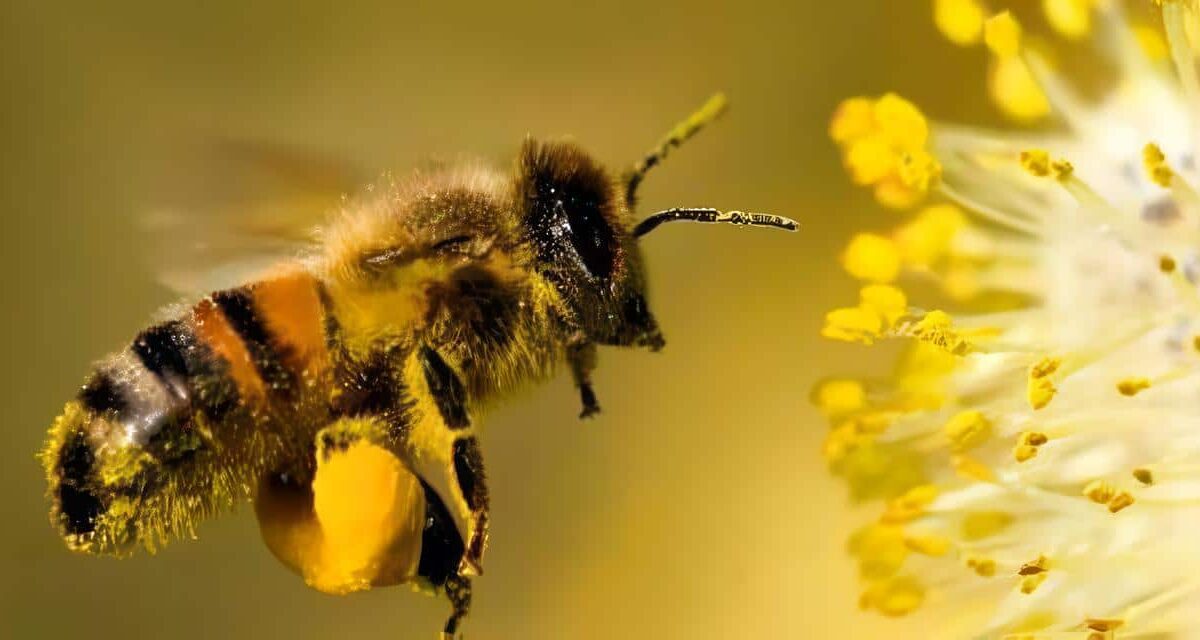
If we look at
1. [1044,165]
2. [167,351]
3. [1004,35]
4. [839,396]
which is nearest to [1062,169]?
[1044,165]

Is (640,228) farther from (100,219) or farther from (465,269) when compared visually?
(100,219)

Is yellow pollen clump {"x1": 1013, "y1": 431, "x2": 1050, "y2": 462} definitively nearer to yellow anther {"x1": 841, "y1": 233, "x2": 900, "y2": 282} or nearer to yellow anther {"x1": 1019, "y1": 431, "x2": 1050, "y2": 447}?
yellow anther {"x1": 1019, "y1": 431, "x2": 1050, "y2": 447}

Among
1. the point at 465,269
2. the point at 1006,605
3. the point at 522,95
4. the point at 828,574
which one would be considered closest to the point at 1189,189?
the point at 1006,605

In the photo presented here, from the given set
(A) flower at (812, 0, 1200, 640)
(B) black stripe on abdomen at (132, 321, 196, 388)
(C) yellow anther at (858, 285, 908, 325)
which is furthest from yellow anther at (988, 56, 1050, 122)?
(B) black stripe on abdomen at (132, 321, 196, 388)

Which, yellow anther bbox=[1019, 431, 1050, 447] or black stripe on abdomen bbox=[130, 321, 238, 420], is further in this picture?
yellow anther bbox=[1019, 431, 1050, 447]

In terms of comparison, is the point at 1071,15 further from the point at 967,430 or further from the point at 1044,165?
the point at 967,430

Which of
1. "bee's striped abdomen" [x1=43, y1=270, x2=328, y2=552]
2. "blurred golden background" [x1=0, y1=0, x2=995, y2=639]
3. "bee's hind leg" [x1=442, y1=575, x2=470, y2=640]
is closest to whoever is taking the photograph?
"bee's striped abdomen" [x1=43, y1=270, x2=328, y2=552]
